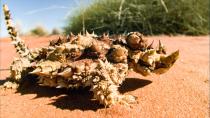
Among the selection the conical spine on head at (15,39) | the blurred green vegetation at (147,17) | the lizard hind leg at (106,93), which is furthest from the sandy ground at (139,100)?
the blurred green vegetation at (147,17)

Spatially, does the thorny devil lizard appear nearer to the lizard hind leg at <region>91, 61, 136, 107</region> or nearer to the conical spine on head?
the lizard hind leg at <region>91, 61, 136, 107</region>

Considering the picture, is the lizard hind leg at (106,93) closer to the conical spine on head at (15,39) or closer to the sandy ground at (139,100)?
the sandy ground at (139,100)

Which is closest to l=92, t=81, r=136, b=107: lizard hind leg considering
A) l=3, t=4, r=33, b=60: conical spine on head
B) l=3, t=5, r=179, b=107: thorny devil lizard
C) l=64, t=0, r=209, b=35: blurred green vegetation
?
l=3, t=5, r=179, b=107: thorny devil lizard

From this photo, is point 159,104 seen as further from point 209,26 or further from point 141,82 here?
point 209,26

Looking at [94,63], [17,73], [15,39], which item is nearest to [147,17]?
[15,39]

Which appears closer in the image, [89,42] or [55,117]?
[55,117]

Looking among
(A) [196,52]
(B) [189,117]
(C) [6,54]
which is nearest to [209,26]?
(A) [196,52]

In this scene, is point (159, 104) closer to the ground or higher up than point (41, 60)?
closer to the ground
